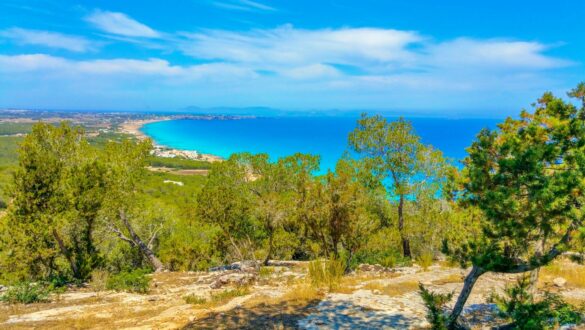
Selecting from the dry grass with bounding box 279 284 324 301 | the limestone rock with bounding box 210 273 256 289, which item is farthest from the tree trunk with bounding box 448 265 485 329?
the limestone rock with bounding box 210 273 256 289

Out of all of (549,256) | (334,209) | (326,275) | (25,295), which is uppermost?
(549,256)

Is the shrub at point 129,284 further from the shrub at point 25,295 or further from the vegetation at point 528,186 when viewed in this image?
the vegetation at point 528,186

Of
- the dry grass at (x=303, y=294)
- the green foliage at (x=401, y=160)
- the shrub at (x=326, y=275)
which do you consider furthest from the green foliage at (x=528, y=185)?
the green foliage at (x=401, y=160)

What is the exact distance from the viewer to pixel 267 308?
10.4 meters

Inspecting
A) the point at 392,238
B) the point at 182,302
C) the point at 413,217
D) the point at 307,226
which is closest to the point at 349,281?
the point at 307,226

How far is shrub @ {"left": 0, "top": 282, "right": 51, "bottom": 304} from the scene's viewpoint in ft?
43.5

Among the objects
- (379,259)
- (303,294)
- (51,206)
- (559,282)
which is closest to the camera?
(303,294)

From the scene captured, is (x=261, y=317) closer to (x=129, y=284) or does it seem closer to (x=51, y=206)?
(x=129, y=284)

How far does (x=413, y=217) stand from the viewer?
26734 millimetres

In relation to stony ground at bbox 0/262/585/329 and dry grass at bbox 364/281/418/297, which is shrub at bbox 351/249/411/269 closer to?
stony ground at bbox 0/262/585/329

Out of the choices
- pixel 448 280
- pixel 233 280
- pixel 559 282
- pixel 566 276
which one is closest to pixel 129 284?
pixel 233 280

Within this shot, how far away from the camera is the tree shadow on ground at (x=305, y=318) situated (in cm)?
885

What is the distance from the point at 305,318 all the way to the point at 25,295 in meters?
10.6

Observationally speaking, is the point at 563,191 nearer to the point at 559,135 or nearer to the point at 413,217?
the point at 559,135
